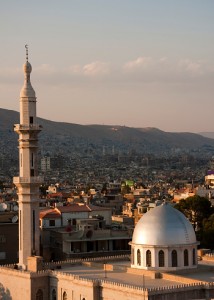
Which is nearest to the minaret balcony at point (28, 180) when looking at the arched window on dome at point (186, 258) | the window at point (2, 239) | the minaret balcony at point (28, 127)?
the minaret balcony at point (28, 127)

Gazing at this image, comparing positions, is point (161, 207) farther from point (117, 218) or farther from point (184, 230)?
point (117, 218)

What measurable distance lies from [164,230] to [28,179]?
7507 mm

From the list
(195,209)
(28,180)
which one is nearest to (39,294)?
(28,180)

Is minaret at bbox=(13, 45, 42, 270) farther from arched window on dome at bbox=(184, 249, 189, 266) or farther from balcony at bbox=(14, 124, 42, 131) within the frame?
arched window on dome at bbox=(184, 249, 189, 266)

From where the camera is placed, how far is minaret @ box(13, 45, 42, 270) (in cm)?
3781

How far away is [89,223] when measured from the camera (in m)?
49.5

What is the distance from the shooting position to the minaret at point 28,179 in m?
37.8

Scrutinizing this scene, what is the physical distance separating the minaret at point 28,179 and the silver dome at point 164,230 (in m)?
5.76

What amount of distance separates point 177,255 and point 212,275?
4.84ft

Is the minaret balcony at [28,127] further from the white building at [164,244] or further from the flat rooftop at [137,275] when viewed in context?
the white building at [164,244]

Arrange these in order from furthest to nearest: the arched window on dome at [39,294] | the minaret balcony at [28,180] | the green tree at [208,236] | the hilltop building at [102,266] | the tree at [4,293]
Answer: the green tree at [208,236] < the minaret balcony at [28,180] < the tree at [4,293] < the arched window on dome at [39,294] < the hilltop building at [102,266]

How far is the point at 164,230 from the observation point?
109 feet

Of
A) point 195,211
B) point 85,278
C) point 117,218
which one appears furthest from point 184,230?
point 117,218

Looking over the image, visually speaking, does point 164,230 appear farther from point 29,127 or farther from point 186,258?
point 29,127
